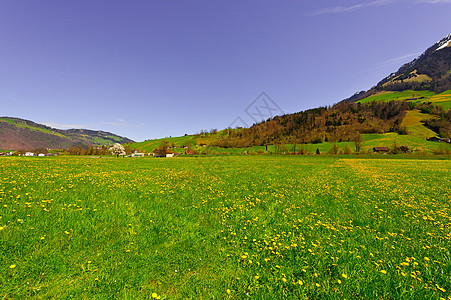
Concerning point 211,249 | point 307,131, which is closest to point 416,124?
point 307,131

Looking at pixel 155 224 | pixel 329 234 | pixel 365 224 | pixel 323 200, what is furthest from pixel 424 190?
pixel 155 224

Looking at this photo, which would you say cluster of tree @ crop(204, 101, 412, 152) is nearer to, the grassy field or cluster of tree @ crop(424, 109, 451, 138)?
cluster of tree @ crop(424, 109, 451, 138)

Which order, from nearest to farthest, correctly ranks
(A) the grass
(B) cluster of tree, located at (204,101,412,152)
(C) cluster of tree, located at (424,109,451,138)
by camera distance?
(B) cluster of tree, located at (204,101,412,152)
(C) cluster of tree, located at (424,109,451,138)
(A) the grass

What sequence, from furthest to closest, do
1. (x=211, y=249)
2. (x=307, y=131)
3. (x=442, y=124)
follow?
(x=307, y=131) < (x=442, y=124) < (x=211, y=249)

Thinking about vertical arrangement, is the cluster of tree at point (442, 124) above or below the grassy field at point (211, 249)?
above

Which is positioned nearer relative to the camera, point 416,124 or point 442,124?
point 442,124

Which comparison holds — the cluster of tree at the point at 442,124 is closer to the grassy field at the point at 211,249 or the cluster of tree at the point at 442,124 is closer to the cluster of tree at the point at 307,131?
the cluster of tree at the point at 307,131

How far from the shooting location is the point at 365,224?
8000 millimetres

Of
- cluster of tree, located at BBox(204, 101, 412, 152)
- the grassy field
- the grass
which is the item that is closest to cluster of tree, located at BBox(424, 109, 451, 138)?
the grass

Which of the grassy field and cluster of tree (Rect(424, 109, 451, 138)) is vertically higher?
cluster of tree (Rect(424, 109, 451, 138))

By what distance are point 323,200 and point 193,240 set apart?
9.24 meters

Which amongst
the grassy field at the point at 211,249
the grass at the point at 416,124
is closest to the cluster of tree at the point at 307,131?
the grass at the point at 416,124

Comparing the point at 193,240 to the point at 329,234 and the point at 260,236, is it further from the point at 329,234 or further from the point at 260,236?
the point at 329,234

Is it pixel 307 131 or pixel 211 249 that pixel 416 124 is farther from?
pixel 211 249
